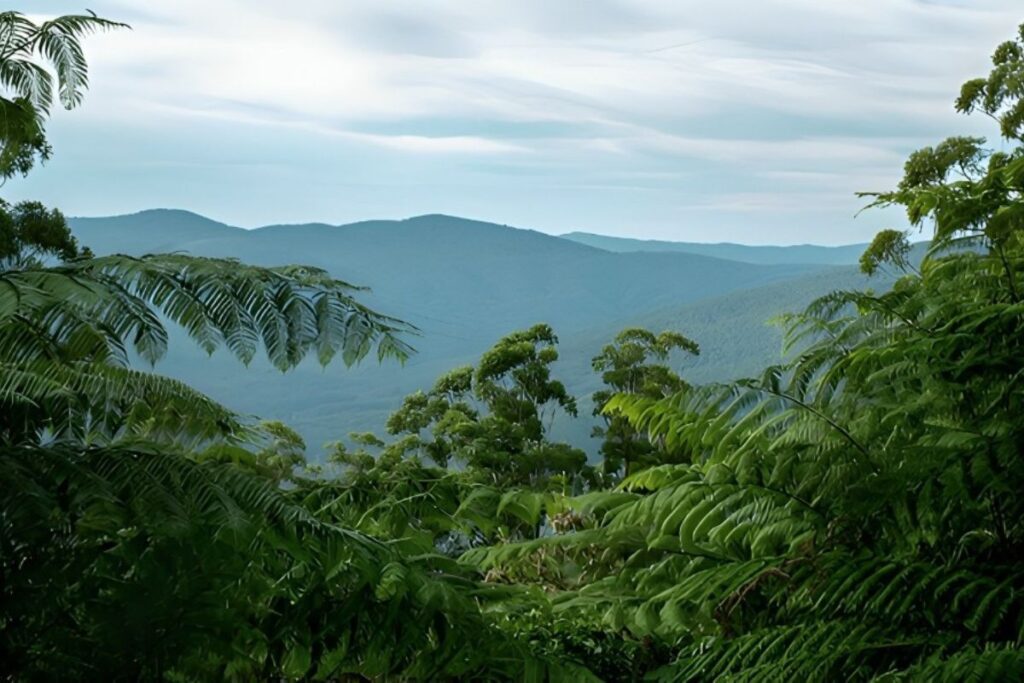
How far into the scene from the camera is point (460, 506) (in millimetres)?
4125

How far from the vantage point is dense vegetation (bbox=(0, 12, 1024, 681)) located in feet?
9.32

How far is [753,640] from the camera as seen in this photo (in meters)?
2.88

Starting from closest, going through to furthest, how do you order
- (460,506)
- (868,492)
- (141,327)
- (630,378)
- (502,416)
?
(868,492) → (141,327) → (460,506) → (502,416) → (630,378)

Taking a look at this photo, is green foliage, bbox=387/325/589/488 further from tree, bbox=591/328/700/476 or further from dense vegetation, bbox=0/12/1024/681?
dense vegetation, bbox=0/12/1024/681

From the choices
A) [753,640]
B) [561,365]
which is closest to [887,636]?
[753,640]

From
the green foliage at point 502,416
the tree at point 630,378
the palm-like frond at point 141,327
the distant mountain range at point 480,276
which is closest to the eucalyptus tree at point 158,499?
the palm-like frond at point 141,327

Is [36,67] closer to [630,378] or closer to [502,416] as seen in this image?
[502,416]

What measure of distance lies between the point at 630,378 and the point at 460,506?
18737mm

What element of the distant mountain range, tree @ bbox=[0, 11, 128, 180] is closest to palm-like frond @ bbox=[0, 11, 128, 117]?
tree @ bbox=[0, 11, 128, 180]

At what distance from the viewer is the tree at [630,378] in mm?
21578

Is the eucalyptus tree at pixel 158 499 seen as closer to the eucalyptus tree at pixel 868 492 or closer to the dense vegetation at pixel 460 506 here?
the dense vegetation at pixel 460 506

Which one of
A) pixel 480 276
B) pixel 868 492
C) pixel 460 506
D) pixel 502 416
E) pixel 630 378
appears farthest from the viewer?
pixel 480 276

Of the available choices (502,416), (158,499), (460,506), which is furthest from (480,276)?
(158,499)

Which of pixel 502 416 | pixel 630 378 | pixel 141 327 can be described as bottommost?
pixel 502 416
